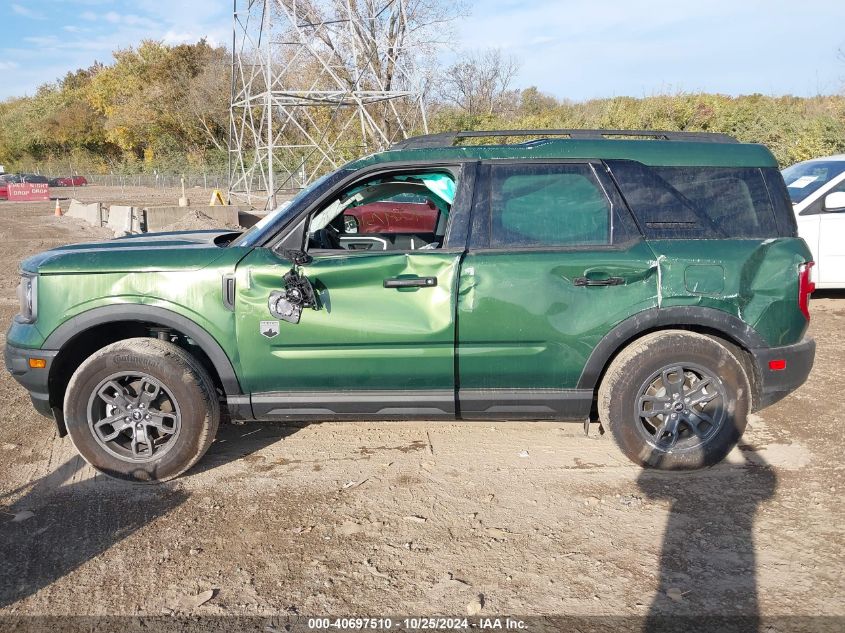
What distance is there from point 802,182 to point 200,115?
1970 inches

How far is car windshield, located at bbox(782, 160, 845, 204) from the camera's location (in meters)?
8.55

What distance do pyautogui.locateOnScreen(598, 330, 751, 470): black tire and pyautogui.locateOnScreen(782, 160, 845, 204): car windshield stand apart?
5579 millimetres

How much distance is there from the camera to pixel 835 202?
314 inches

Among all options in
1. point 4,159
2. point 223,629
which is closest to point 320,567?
point 223,629

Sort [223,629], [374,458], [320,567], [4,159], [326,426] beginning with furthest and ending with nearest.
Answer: [4,159] < [326,426] < [374,458] < [320,567] < [223,629]

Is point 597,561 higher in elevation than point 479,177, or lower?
lower

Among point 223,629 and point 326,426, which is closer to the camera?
point 223,629

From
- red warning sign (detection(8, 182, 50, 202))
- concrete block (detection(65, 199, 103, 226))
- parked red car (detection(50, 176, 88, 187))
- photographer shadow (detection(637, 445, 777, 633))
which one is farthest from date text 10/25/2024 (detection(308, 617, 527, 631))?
parked red car (detection(50, 176, 88, 187))

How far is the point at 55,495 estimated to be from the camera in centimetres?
391

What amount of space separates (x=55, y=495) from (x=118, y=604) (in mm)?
1269

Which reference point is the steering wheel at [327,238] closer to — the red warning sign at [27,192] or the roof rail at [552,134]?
the roof rail at [552,134]

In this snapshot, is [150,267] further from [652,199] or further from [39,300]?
[652,199]

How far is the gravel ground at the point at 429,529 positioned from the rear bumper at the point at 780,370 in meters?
0.48

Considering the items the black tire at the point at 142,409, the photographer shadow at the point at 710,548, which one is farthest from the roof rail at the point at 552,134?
the photographer shadow at the point at 710,548
